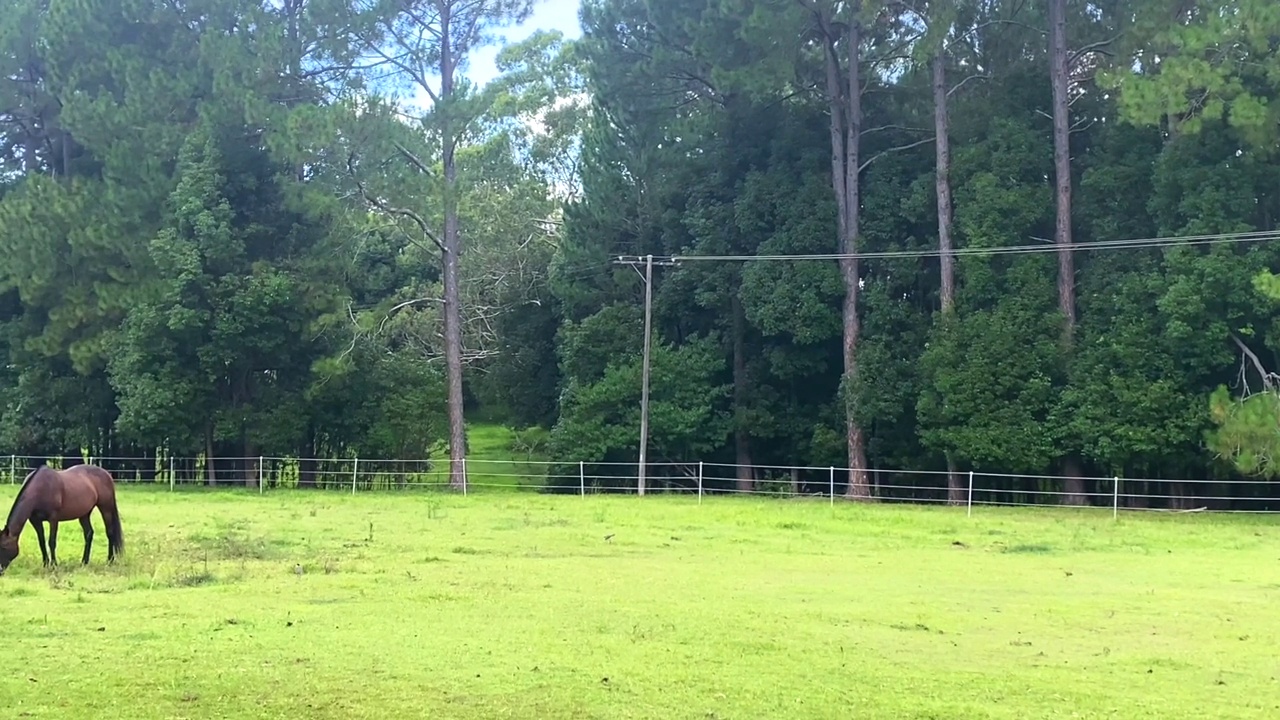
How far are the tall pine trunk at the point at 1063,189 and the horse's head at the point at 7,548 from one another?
791 inches

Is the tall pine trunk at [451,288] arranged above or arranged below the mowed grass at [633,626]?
above

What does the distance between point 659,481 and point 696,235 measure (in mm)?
6278

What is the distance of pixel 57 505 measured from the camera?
11578 mm

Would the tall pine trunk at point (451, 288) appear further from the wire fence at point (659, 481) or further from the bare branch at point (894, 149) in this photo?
the bare branch at point (894, 149)

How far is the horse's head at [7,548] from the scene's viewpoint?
11.0 m

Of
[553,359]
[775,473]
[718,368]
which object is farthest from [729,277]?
[553,359]

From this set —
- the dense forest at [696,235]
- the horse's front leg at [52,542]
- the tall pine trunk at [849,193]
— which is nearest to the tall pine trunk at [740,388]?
the dense forest at [696,235]

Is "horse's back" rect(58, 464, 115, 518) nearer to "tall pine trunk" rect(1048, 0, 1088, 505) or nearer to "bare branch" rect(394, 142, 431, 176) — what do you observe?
"bare branch" rect(394, 142, 431, 176)

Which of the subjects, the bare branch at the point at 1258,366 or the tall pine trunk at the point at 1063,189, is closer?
the bare branch at the point at 1258,366

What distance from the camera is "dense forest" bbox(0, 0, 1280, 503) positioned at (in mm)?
24000

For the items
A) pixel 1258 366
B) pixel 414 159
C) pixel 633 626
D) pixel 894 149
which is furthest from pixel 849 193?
pixel 633 626

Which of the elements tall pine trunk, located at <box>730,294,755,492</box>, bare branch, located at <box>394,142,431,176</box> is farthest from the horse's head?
tall pine trunk, located at <box>730,294,755,492</box>

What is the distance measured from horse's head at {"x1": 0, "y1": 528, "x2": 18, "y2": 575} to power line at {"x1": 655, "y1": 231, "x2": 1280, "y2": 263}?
18929mm

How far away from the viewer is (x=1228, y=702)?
659 centimetres
